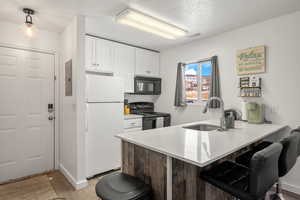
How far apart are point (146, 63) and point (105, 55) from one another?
1.08 m

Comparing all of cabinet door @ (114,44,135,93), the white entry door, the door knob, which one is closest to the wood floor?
the white entry door

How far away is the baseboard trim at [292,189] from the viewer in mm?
2267

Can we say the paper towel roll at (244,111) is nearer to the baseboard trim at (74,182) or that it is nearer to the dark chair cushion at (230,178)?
the dark chair cushion at (230,178)

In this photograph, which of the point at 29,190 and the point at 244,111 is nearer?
the point at 29,190

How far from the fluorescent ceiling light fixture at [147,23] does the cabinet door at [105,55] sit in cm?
93

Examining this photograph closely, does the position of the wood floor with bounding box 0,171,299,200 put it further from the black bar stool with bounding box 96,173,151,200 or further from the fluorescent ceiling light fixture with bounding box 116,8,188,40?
the fluorescent ceiling light fixture with bounding box 116,8,188,40

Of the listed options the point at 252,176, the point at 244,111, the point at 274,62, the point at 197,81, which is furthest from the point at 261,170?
the point at 197,81

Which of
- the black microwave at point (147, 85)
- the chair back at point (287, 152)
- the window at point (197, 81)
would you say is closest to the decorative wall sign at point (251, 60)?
the window at point (197, 81)

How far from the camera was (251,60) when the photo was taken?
272 centimetres

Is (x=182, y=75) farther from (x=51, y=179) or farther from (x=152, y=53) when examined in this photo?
(x=51, y=179)

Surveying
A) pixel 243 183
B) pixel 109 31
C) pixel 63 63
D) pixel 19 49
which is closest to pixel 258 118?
pixel 243 183

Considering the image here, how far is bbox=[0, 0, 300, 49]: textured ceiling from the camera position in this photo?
81.8 inches

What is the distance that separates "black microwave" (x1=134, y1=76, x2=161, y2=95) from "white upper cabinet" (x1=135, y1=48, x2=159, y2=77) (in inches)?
4.7

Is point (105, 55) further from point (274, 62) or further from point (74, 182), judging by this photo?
point (274, 62)
